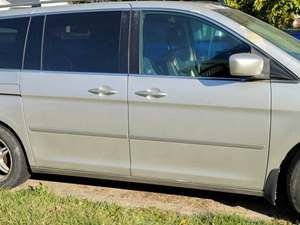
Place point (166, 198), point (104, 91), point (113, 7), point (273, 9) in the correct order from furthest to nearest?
point (273, 9) → point (166, 198) → point (113, 7) → point (104, 91)

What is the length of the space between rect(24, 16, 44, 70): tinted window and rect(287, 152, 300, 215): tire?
2355mm

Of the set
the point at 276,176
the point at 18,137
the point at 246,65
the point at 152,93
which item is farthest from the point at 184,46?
the point at 18,137

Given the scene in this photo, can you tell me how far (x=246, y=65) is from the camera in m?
4.11

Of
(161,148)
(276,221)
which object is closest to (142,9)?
(161,148)

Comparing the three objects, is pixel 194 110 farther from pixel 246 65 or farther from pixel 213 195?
pixel 213 195

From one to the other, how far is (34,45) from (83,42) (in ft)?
1.60

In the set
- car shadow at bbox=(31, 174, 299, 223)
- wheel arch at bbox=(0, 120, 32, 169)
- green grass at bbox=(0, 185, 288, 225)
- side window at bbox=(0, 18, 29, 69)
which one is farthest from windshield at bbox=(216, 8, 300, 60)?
wheel arch at bbox=(0, 120, 32, 169)

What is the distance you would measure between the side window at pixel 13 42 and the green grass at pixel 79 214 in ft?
4.00

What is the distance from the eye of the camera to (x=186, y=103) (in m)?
4.42

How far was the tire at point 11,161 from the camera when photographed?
16.9 feet

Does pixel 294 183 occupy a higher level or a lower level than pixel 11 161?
higher

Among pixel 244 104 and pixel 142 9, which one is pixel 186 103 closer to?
pixel 244 104

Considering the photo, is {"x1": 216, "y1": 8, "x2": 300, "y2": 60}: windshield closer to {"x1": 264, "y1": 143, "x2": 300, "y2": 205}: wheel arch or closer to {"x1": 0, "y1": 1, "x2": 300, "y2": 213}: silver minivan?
{"x1": 0, "y1": 1, "x2": 300, "y2": 213}: silver minivan

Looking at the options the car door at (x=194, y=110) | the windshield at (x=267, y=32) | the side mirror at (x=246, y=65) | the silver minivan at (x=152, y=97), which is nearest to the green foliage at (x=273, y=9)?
the windshield at (x=267, y=32)
